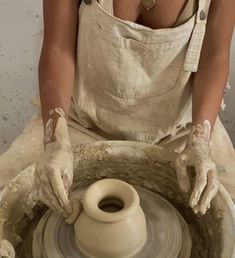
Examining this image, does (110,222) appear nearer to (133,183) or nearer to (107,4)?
(133,183)

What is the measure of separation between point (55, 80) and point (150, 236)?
508 millimetres

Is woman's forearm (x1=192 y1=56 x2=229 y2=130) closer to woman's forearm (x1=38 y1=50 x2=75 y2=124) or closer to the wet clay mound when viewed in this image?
the wet clay mound

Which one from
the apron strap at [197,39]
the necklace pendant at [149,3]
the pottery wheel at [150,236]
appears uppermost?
the necklace pendant at [149,3]

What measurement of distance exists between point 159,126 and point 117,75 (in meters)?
0.22

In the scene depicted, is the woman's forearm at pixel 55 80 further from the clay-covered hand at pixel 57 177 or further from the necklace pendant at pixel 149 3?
the necklace pendant at pixel 149 3

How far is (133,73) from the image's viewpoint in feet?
5.14

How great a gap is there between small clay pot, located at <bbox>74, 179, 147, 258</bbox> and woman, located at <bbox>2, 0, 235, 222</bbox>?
15 centimetres

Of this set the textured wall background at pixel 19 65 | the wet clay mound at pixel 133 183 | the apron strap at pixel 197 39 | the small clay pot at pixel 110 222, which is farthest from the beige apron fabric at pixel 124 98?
the textured wall background at pixel 19 65

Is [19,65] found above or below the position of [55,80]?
below

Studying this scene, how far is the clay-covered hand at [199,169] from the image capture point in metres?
1.28

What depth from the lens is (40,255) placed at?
132 centimetres

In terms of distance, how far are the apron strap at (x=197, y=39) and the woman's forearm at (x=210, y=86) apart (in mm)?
34

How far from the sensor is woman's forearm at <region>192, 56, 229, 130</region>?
5.00 feet

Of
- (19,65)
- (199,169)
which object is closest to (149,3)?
(199,169)
